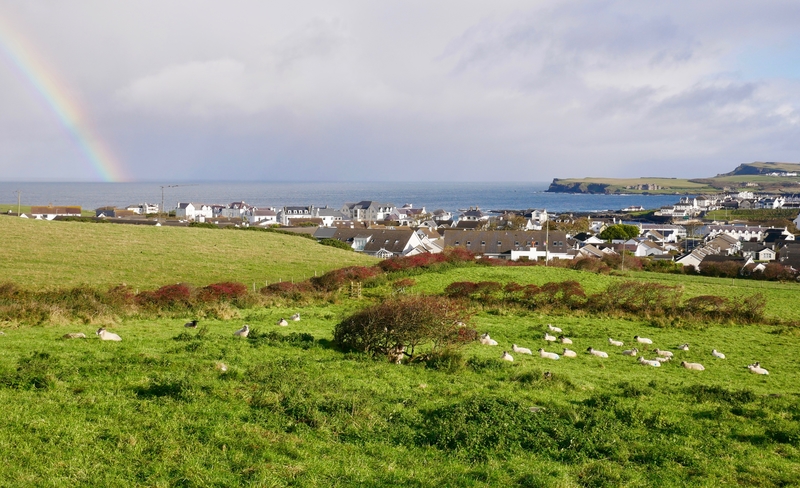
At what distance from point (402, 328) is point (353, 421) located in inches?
227

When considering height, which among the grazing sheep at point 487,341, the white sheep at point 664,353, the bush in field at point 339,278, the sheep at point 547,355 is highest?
the bush in field at point 339,278

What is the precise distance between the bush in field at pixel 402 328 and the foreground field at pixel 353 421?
0.86 meters

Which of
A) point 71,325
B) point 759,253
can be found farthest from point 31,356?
point 759,253

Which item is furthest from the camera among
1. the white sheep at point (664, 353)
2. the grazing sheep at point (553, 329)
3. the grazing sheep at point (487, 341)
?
the grazing sheep at point (553, 329)

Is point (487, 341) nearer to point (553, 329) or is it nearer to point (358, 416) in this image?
point (553, 329)

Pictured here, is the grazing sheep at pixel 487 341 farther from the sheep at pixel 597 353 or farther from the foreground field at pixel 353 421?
the foreground field at pixel 353 421

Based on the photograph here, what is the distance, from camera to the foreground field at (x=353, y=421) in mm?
8102

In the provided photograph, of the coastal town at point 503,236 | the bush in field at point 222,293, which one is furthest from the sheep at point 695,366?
the coastal town at point 503,236

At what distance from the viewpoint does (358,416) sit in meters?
10.3

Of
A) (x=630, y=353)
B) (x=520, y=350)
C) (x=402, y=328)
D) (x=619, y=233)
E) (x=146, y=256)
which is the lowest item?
(x=630, y=353)

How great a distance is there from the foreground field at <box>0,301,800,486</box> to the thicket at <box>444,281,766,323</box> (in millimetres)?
13697

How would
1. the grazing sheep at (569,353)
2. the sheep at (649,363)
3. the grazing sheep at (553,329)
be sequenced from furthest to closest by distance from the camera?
the grazing sheep at (553,329), the grazing sheep at (569,353), the sheep at (649,363)

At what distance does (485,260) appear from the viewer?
48500 mm

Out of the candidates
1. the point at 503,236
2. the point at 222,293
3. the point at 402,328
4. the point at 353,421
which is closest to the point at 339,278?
the point at 222,293
